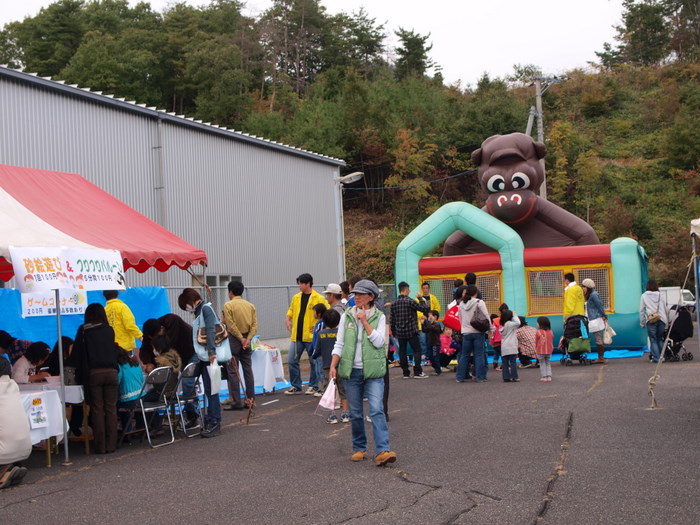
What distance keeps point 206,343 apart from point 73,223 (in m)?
2.19

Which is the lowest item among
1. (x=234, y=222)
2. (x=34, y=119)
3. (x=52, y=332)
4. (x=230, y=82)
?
(x=52, y=332)

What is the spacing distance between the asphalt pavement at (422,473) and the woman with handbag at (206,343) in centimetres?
23

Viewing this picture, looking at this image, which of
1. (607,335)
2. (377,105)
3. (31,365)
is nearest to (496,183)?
(607,335)

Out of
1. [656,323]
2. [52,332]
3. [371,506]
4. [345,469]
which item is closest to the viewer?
[371,506]

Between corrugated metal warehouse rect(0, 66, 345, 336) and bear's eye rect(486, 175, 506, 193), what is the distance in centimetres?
750

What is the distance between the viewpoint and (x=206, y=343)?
9.42 metres

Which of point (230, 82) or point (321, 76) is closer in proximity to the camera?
point (230, 82)

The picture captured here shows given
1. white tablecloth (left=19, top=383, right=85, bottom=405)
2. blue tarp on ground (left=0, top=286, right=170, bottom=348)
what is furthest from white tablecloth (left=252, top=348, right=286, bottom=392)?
white tablecloth (left=19, top=383, right=85, bottom=405)

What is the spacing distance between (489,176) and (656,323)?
614 centimetres

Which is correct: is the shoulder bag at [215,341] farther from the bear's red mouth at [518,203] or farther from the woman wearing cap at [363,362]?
the bear's red mouth at [518,203]

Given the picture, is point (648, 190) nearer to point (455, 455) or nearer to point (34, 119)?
point (34, 119)

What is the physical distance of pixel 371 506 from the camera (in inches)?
226

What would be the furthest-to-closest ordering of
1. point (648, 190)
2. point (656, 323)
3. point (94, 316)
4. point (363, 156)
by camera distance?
point (363, 156)
point (648, 190)
point (656, 323)
point (94, 316)

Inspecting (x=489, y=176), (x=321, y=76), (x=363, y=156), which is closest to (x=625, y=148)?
(x=363, y=156)
